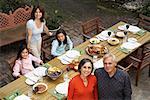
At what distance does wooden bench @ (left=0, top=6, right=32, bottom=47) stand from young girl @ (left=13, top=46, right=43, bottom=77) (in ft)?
5.44

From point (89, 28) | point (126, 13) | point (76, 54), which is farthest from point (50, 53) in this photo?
point (126, 13)

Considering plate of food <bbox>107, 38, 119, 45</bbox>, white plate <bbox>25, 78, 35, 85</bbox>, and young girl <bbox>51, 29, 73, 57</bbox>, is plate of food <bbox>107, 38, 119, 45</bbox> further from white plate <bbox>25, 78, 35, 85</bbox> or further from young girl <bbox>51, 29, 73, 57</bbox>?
white plate <bbox>25, 78, 35, 85</bbox>

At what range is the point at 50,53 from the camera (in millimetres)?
7336

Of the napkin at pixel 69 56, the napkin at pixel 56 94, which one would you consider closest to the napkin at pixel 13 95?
the napkin at pixel 56 94

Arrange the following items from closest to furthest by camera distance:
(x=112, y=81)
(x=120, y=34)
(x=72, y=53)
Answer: (x=112, y=81) < (x=72, y=53) < (x=120, y=34)

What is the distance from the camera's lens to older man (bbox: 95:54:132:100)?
508cm

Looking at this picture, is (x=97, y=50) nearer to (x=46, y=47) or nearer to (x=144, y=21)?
(x=46, y=47)

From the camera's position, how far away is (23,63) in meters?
6.68

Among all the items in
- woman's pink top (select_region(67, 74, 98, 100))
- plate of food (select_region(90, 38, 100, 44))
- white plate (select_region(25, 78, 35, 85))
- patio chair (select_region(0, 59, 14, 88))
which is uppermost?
woman's pink top (select_region(67, 74, 98, 100))

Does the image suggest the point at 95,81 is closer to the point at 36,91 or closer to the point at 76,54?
the point at 36,91

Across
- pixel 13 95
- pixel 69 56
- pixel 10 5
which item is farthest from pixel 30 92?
pixel 10 5

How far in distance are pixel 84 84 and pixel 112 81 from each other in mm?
442

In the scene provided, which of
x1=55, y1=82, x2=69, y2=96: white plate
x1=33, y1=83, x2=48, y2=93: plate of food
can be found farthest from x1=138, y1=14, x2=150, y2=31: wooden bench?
x1=33, y1=83, x2=48, y2=93: plate of food

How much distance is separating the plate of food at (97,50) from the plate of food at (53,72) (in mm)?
972
